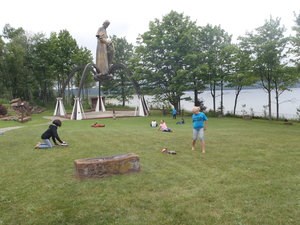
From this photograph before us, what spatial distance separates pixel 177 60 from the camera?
2689 cm

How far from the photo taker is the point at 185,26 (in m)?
26.8

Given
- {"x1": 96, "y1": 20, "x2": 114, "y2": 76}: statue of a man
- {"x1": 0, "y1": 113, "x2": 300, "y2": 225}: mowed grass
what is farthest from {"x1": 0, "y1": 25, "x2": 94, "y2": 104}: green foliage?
{"x1": 0, "y1": 113, "x2": 300, "y2": 225}: mowed grass


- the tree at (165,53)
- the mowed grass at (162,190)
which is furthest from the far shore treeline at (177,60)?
the mowed grass at (162,190)

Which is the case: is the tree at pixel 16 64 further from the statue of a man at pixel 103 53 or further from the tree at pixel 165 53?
the tree at pixel 165 53

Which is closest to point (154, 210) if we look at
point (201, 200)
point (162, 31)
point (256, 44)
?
point (201, 200)

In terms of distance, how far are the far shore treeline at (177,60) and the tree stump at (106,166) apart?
1360 centimetres

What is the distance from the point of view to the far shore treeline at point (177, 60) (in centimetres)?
2141

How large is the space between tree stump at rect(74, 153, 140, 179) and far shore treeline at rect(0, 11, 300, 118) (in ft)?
44.6

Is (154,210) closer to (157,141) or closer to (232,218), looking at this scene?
(232,218)

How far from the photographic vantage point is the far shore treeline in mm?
21406

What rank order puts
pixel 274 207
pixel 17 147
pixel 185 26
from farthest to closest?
pixel 185 26
pixel 17 147
pixel 274 207

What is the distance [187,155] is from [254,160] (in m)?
1.89

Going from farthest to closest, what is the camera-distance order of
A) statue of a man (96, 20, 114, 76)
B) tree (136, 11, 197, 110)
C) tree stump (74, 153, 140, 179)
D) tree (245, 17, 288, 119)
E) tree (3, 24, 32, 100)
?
tree (3, 24, 32, 100)
statue of a man (96, 20, 114, 76)
tree (136, 11, 197, 110)
tree (245, 17, 288, 119)
tree stump (74, 153, 140, 179)

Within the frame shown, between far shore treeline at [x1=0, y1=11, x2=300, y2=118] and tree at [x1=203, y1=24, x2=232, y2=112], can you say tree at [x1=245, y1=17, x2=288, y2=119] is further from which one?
tree at [x1=203, y1=24, x2=232, y2=112]
